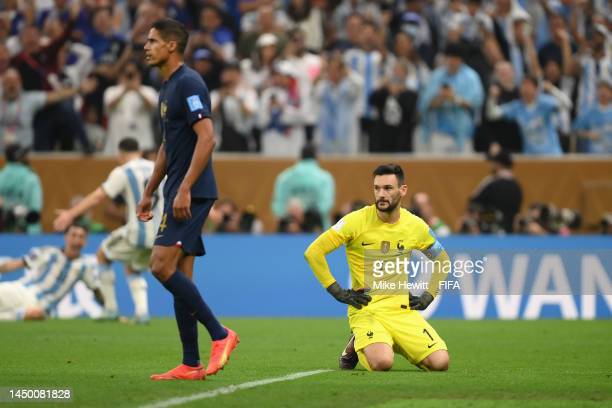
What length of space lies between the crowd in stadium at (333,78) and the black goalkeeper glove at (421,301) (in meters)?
10.2

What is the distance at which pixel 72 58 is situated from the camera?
21.4 metres

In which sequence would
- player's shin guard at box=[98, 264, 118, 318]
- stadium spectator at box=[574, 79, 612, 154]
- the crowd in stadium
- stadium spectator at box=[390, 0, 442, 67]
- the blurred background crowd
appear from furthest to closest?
1. stadium spectator at box=[390, 0, 442, 67]
2. stadium spectator at box=[574, 79, 612, 154]
3. the crowd in stadium
4. the blurred background crowd
5. player's shin guard at box=[98, 264, 118, 318]

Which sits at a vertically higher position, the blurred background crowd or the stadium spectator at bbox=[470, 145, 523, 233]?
the blurred background crowd

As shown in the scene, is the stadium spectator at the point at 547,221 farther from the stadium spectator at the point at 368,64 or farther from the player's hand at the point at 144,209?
the player's hand at the point at 144,209

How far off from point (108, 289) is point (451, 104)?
6.22m

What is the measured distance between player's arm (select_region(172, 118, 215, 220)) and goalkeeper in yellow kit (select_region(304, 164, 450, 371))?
1581 mm

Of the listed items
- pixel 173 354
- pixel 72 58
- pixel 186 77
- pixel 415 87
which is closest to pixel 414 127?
pixel 415 87

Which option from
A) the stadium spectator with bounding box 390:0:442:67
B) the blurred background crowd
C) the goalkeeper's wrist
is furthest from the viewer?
the stadium spectator with bounding box 390:0:442:67

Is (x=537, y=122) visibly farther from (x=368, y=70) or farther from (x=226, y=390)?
(x=226, y=390)

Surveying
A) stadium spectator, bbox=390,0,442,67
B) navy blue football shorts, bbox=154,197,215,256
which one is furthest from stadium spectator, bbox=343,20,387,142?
navy blue football shorts, bbox=154,197,215,256

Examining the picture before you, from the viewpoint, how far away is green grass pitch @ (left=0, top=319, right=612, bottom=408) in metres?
8.19

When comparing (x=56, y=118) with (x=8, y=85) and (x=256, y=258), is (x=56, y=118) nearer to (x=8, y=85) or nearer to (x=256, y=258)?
(x=8, y=85)

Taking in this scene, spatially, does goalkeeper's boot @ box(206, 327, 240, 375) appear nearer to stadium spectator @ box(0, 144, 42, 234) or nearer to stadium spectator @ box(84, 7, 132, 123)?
stadium spectator @ box(0, 144, 42, 234)

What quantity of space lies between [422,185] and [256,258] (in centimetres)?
342
